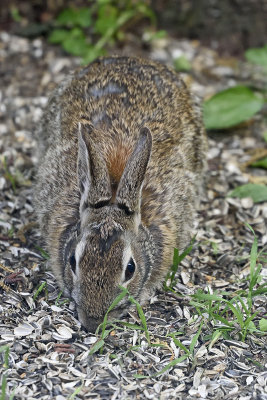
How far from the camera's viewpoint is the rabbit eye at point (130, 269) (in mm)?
5527

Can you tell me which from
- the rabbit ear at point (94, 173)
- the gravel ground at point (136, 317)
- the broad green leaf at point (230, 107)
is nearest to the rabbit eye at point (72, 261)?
the rabbit ear at point (94, 173)

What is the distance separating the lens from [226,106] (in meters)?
8.98

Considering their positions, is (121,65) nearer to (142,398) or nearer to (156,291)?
(156,291)

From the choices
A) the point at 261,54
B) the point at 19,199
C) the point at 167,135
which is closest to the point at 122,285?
the point at 167,135

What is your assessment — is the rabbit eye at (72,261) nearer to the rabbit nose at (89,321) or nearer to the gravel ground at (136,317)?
A: the rabbit nose at (89,321)

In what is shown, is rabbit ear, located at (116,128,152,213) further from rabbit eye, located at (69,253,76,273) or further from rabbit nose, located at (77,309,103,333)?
rabbit nose, located at (77,309,103,333)

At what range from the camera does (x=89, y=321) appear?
546 centimetres

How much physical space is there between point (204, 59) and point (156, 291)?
5.13 meters

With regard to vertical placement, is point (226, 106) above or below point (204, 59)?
below

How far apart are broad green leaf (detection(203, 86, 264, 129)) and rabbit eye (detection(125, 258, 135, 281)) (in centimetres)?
377

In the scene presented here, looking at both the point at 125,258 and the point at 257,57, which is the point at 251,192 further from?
the point at 125,258

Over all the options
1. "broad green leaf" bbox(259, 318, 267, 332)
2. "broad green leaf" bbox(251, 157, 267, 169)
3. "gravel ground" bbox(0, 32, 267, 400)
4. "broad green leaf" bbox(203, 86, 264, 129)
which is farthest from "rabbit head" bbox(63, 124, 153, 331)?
"broad green leaf" bbox(203, 86, 264, 129)

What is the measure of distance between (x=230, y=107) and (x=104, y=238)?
420 cm

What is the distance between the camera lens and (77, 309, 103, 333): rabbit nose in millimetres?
5445
